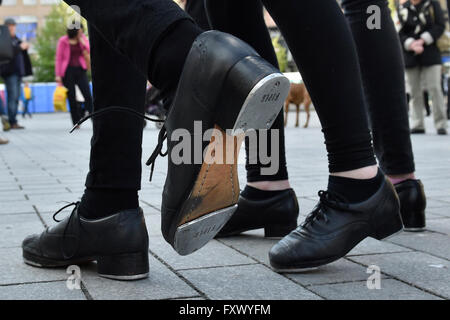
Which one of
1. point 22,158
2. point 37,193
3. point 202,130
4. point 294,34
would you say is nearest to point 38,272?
point 202,130

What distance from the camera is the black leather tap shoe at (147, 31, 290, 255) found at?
1.37 m

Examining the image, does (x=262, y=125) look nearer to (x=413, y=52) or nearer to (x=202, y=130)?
(x=202, y=130)

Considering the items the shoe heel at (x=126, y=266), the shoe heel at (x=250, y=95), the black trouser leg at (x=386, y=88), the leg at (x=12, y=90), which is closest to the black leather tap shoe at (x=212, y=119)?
the shoe heel at (x=250, y=95)

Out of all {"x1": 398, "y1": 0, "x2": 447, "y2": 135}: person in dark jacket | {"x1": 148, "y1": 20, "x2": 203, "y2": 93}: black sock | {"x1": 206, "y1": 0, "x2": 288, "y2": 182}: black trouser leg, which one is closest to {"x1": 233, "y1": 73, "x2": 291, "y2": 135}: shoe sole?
{"x1": 148, "y1": 20, "x2": 203, "y2": 93}: black sock

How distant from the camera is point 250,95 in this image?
4.39 feet

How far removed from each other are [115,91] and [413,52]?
774 centimetres

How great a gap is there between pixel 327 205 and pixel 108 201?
0.58 meters

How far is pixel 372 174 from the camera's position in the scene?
182 centimetres

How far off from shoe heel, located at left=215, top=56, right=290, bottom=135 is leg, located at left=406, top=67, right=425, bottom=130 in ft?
26.2

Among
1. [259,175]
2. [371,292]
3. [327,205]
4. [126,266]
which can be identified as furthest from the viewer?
[259,175]

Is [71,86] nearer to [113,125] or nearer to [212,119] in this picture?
[113,125]

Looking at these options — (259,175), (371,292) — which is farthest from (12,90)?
(371,292)

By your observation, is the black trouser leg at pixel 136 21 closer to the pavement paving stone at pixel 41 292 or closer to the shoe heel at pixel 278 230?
the pavement paving stone at pixel 41 292

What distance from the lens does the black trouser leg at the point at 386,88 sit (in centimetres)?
234
